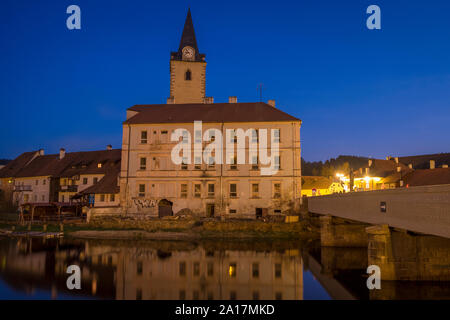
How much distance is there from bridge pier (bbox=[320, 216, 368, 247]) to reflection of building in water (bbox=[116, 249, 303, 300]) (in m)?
5.95

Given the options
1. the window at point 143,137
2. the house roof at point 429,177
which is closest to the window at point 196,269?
the window at point 143,137

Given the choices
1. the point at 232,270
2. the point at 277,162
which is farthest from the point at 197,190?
the point at 232,270

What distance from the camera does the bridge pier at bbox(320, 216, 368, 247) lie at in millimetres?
30688

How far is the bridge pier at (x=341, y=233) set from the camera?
101ft

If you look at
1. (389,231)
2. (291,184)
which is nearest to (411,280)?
(389,231)

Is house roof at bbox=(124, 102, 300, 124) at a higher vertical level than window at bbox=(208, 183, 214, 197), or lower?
higher

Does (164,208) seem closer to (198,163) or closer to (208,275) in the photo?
(198,163)

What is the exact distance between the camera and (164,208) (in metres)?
41.8

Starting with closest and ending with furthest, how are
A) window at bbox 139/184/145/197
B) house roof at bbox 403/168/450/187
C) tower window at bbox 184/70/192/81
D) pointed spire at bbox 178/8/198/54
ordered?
1. window at bbox 139/184/145/197
2. house roof at bbox 403/168/450/187
3. tower window at bbox 184/70/192/81
4. pointed spire at bbox 178/8/198/54

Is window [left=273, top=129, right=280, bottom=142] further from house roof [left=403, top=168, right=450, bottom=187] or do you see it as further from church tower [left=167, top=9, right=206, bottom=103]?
house roof [left=403, top=168, right=450, bottom=187]

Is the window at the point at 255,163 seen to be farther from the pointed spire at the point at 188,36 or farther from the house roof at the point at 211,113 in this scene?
the pointed spire at the point at 188,36

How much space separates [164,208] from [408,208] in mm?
31519

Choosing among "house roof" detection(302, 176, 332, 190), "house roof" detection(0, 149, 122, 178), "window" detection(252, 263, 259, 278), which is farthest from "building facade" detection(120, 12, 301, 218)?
"house roof" detection(302, 176, 332, 190)
